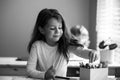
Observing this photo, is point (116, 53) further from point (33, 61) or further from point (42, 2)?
point (42, 2)

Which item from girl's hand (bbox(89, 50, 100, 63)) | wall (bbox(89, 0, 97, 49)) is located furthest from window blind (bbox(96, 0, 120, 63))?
girl's hand (bbox(89, 50, 100, 63))

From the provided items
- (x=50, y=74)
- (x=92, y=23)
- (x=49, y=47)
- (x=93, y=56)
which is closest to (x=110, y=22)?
(x=92, y=23)

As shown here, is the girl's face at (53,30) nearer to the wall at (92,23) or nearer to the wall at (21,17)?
the wall at (92,23)

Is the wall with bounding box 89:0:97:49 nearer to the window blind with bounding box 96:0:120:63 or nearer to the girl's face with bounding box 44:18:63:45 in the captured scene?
the window blind with bounding box 96:0:120:63

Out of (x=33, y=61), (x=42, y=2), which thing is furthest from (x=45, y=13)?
(x=42, y=2)

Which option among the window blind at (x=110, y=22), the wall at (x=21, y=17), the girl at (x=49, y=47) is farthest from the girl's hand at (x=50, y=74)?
the wall at (x=21, y=17)

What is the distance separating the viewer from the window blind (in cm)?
324

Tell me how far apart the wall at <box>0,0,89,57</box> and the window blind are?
3.24 ft

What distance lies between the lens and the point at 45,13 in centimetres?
177

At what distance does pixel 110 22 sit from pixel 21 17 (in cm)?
198

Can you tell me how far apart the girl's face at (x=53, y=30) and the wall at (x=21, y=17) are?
3099 mm

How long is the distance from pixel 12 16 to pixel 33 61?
331cm

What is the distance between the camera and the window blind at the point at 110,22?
10.6ft

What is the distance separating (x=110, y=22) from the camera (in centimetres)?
343
